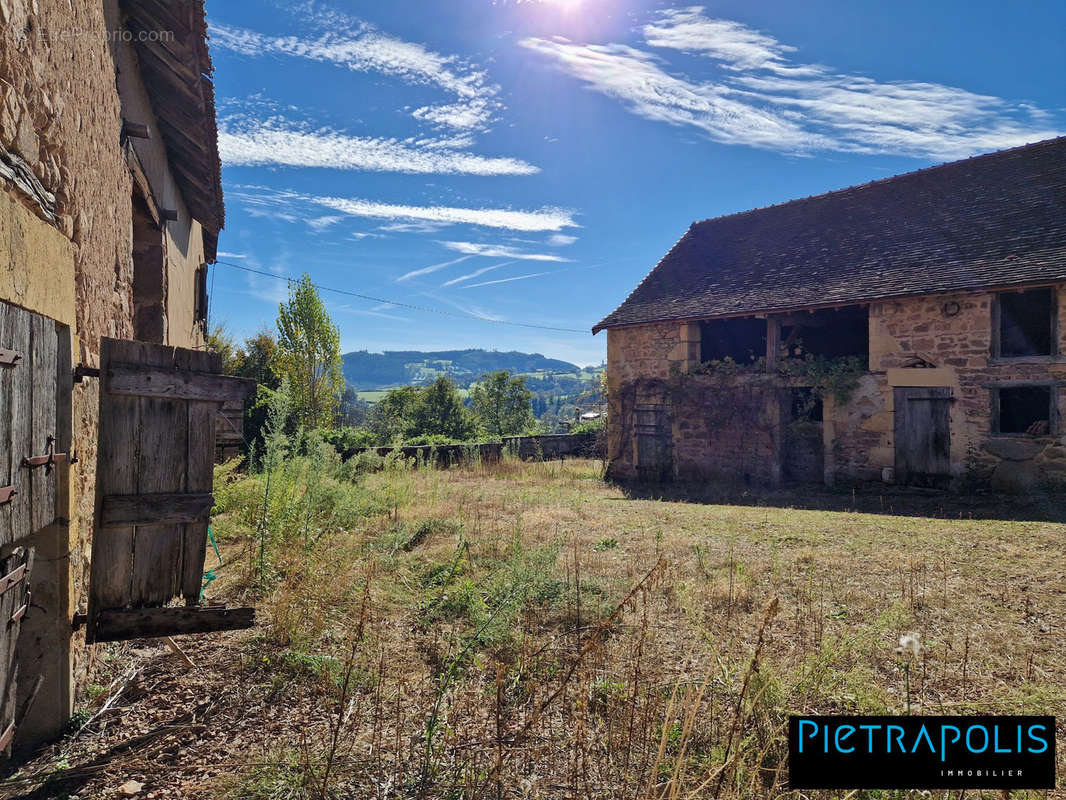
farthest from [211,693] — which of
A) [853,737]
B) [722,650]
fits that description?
[853,737]

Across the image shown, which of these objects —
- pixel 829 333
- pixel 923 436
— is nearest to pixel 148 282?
pixel 923 436

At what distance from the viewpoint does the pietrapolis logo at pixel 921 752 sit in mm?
2348

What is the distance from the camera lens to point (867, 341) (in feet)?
42.3

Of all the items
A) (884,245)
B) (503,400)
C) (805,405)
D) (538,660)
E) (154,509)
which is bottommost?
(538,660)

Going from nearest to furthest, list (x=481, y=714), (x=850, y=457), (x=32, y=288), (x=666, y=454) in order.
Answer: (x=32, y=288)
(x=481, y=714)
(x=850, y=457)
(x=666, y=454)

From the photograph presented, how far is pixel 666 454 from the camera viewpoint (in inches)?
559

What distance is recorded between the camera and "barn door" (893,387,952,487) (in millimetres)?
10500

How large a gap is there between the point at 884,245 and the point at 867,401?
373 centimetres

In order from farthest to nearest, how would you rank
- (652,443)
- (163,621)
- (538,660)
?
(652,443) < (538,660) < (163,621)

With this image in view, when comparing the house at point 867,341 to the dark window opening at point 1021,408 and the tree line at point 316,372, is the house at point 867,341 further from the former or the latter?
the tree line at point 316,372

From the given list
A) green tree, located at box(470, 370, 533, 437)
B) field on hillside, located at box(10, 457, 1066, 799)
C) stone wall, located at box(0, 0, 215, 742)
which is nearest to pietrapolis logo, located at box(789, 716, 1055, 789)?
field on hillside, located at box(10, 457, 1066, 799)

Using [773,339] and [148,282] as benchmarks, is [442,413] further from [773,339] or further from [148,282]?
[148,282]

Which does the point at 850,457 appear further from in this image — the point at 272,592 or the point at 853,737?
the point at 272,592

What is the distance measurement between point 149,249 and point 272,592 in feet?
11.8
